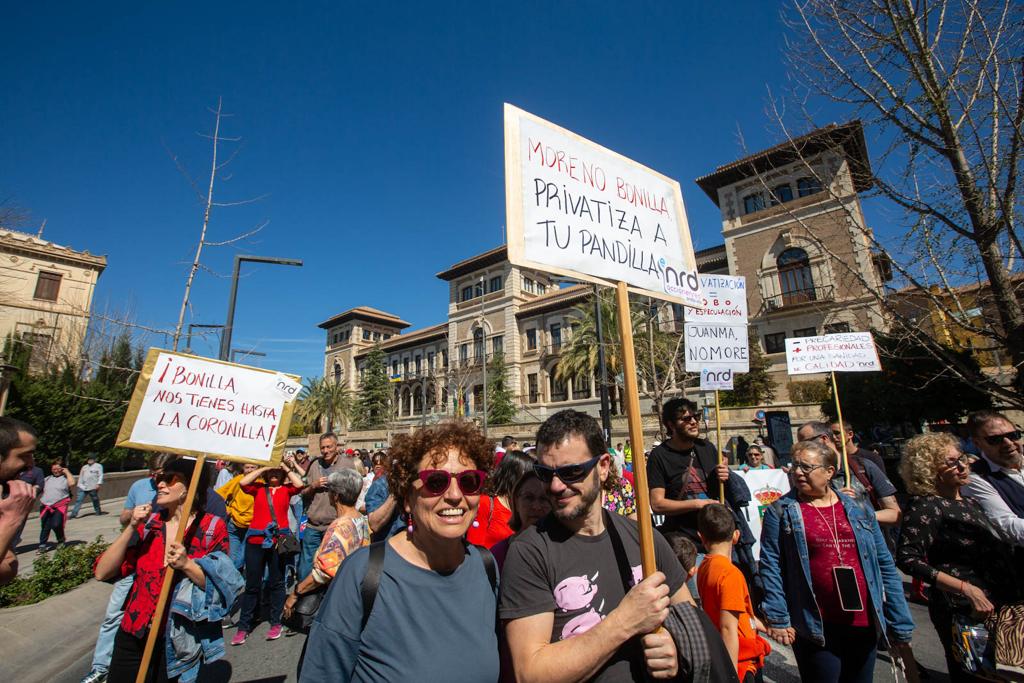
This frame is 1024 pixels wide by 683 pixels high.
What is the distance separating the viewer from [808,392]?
2578 centimetres

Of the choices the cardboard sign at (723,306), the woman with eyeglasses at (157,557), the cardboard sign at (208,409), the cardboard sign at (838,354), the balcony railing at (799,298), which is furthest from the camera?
the balcony railing at (799,298)

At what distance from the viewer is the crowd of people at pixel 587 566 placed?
1.77m

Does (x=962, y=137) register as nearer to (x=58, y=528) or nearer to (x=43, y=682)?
(x=43, y=682)

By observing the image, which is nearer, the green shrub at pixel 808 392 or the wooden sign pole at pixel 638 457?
the wooden sign pole at pixel 638 457

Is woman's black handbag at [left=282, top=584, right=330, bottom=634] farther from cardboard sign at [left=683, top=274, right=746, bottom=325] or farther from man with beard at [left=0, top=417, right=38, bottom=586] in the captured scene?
cardboard sign at [left=683, top=274, right=746, bottom=325]

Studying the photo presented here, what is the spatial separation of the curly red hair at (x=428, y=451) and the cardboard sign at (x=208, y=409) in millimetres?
2117

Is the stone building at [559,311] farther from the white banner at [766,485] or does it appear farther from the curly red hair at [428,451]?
the curly red hair at [428,451]

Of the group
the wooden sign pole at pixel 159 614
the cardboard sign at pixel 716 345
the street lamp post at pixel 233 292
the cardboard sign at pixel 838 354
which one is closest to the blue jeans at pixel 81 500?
the street lamp post at pixel 233 292

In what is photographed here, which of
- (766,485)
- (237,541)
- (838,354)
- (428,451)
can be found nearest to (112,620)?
(237,541)

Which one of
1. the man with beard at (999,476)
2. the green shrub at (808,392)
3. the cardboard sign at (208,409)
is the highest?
the green shrub at (808,392)

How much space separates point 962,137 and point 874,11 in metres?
1.97

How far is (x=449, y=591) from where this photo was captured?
6.32 ft

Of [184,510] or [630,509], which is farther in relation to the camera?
[630,509]

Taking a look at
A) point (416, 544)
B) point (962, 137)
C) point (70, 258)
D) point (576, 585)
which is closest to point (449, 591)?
point (416, 544)
